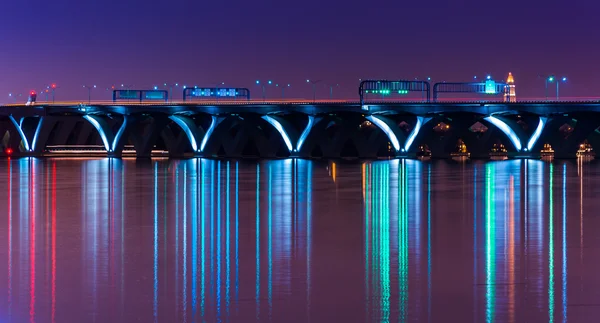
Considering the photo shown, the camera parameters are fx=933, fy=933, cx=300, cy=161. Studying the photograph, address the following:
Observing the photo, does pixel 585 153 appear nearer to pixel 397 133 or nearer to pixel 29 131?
pixel 397 133

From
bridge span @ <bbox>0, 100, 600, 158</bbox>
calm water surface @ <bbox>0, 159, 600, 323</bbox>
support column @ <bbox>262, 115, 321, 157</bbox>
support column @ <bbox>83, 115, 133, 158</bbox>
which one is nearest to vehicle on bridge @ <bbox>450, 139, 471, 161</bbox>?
bridge span @ <bbox>0, 100, 600, 158</bbox>

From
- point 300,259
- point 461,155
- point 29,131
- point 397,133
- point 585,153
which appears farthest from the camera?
point 585,153

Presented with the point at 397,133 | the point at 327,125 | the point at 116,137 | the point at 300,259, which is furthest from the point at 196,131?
the point at 300,259

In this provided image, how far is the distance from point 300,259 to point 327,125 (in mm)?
83686

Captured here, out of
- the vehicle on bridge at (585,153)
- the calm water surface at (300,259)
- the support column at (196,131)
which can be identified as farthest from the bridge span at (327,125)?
the calm water surface at (300,259)

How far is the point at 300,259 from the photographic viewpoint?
15.2m

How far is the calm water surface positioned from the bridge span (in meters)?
61.5

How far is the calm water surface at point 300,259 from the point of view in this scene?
1119 cm

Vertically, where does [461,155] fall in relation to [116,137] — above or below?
below

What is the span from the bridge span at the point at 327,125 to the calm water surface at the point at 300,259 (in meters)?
61.5

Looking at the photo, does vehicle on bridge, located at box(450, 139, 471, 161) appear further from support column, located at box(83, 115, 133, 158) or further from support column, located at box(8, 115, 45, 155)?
support column, located at box(8, 115, 45, 155)

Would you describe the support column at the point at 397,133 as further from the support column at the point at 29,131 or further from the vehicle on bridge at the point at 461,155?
the support column at the point at 29,131

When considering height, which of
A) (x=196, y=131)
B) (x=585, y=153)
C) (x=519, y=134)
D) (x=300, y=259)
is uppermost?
(x=196, y=131)

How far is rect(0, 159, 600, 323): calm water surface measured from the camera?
36.7 feet
